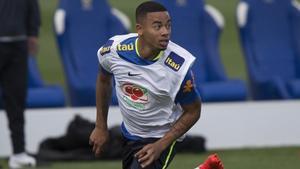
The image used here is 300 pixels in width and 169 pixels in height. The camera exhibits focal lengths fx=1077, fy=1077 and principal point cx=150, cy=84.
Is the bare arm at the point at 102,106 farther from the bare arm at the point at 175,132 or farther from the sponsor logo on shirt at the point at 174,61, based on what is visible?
the sponsor logo on shirt at the point at 174,61

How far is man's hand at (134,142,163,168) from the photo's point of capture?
7031 millimetres

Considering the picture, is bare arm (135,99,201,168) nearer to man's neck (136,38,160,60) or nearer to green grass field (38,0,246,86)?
man's neck (136,38,160,60)

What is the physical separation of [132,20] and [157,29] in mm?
12680

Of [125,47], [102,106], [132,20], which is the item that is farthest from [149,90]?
[132,20]

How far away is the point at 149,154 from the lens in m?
7.03

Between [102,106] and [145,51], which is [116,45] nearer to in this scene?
[145,51]

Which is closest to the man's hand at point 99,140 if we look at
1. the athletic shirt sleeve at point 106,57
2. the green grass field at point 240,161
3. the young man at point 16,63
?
the athletic shirt sleeve at point 106,57

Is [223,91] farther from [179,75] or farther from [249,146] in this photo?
[179,75]

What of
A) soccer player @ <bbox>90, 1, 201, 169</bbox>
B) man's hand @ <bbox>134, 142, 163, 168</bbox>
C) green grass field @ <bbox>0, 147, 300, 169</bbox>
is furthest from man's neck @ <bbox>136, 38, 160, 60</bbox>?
green grass field @ <bbox>0, 147, 300, 169</bbox>

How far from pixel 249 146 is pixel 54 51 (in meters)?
7.20

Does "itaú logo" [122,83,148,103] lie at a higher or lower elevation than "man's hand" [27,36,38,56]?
higher

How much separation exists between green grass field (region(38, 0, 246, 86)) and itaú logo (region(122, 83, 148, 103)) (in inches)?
379

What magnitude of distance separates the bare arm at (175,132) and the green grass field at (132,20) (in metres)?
9.93

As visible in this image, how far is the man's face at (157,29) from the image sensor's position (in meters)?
7.06
